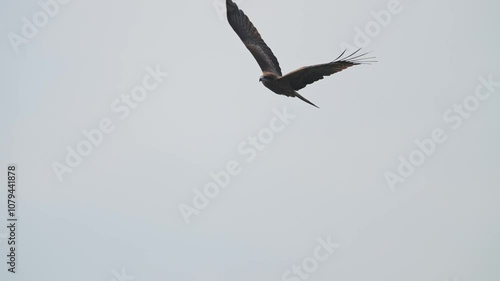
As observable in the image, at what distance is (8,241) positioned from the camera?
105 ft

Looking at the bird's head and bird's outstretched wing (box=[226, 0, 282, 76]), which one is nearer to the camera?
the bird's head

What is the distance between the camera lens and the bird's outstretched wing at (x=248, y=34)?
26392 millimetres

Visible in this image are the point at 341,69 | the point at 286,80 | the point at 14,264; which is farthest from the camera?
the point at 14,264

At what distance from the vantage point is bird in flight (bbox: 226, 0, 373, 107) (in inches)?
879

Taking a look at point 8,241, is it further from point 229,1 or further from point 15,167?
point 229,1

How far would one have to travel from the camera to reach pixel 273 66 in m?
26.1

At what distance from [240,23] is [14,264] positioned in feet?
39.5

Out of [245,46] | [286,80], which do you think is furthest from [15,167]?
[286,80]

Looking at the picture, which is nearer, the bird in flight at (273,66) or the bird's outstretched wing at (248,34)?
the bird in flight at (273,66)

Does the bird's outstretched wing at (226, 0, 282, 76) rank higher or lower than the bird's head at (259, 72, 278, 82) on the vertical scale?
higher

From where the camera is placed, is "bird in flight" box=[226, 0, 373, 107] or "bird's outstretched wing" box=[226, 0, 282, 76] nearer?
"bird in flight" box=[226, 0, 373, 107]

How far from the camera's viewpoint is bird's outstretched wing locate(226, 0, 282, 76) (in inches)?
1039

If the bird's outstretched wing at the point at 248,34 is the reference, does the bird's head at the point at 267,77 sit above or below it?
below

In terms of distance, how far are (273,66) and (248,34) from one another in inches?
55.0
